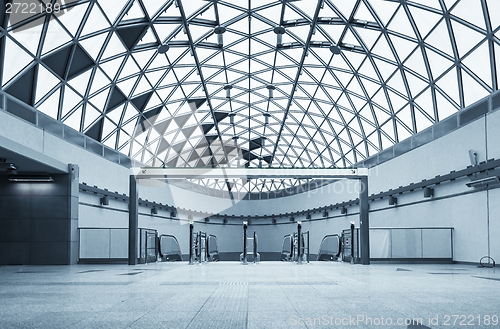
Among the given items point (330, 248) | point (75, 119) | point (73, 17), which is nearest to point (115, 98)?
point (75, 119)

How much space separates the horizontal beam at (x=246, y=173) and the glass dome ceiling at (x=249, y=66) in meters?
6.81

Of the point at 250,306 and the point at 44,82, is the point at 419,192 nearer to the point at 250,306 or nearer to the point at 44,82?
the point at 44,82

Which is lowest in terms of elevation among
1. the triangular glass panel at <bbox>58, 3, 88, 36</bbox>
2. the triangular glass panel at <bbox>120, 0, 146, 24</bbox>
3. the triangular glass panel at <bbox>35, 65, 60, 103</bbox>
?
the triangular glass panel at <bbox>35, 65, 60, 103</bbox>

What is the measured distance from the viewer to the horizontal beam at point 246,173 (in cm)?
2398

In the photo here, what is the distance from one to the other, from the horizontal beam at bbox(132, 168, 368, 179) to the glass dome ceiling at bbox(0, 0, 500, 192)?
6.81 metres

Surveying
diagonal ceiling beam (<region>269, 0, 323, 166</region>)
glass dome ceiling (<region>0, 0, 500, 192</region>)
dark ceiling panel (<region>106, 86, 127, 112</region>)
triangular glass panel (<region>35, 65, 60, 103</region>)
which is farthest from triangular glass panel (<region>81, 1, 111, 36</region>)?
diagonal ceiling beam (<region>269, 0, 323, 166</region>)

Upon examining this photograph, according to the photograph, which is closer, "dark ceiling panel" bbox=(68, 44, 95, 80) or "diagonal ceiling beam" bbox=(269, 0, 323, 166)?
Result: "dark ceiling panel" bbox=(68, 44, 95, 80)

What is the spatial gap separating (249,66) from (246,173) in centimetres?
1430

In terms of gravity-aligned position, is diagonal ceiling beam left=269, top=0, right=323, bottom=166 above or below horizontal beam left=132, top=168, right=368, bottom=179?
above

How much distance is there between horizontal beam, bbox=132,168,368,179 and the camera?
2398 cm

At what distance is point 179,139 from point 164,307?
35.0 metres

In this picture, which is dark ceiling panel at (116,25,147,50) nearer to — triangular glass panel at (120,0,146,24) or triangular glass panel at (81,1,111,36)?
triangular glass panel at (120,0,146,24)

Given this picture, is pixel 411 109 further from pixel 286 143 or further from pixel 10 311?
pixel 10 311

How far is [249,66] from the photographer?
35812mm
